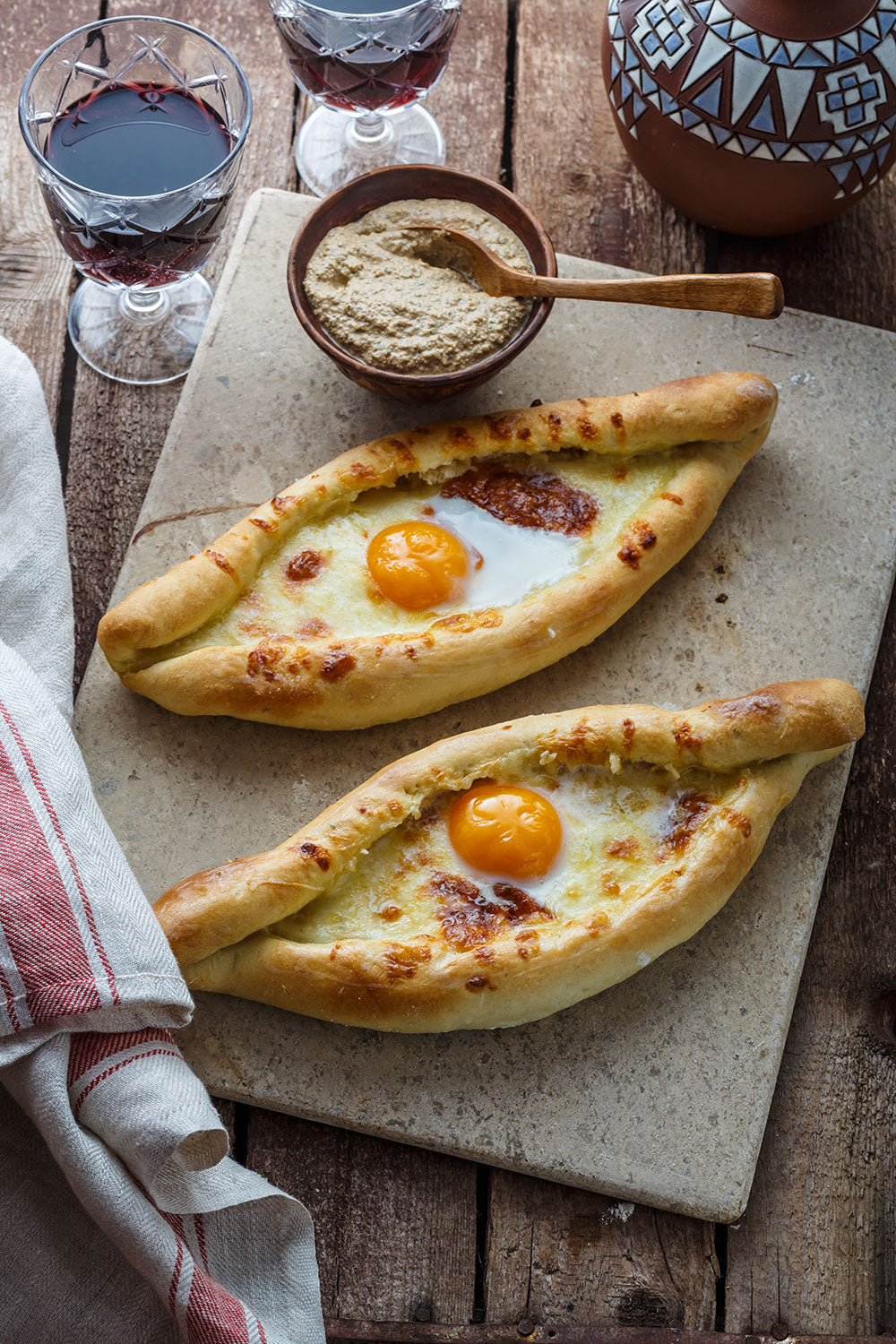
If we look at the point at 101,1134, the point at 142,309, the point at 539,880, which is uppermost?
the point at 142,309

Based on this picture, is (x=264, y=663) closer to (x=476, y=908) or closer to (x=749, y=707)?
(x=476, y=908)

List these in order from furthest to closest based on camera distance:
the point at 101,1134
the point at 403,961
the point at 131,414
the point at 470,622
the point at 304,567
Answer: the point at 131,414
the point at 304,567
the point at 470,622
the point at 403,961
the point at 101,1134

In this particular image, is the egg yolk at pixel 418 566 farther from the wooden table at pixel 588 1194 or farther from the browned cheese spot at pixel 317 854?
the wooden table at pixel 588 1194

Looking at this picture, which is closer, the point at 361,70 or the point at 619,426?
the point at 619,426

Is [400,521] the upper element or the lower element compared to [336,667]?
upper

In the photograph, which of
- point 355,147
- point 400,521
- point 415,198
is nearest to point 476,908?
point 400,521

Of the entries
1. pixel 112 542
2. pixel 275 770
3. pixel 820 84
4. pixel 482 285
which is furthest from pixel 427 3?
pixel 275 770

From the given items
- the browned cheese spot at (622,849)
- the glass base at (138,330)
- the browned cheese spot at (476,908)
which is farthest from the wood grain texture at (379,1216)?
the glass base at (138,330)
